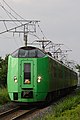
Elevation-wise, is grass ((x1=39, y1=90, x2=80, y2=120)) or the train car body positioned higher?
the train car body

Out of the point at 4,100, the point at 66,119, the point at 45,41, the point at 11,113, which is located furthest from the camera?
the point at 45,41

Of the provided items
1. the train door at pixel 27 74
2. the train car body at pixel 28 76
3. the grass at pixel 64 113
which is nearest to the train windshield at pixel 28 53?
the train car body at pixel 28 76

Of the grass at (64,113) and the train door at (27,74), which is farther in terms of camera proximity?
the train door at (27,74)

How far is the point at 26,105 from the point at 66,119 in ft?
29.1

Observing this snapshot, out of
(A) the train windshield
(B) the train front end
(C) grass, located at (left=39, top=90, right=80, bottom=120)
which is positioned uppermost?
(A) the train windshield

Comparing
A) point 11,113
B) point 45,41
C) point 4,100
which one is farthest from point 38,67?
point 45,41

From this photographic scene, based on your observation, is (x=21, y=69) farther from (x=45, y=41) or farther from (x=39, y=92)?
(x=45, y=41)

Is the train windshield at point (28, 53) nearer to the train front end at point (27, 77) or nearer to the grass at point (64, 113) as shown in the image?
the train front end at point (27, 77)

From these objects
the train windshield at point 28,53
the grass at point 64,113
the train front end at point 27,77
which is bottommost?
the grass at point 64,113

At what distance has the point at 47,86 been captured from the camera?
1862 centimetres

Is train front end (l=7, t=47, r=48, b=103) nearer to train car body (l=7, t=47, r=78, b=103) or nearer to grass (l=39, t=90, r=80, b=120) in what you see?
Answer: train car body (l=7, t=47, r=78, b=103)

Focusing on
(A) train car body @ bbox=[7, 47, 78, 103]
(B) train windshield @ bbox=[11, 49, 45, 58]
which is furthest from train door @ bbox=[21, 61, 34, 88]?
(B) train windshield @ bbox=[11, 49, 45, 58]

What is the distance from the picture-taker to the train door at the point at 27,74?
18141 mm

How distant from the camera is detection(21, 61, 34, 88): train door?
59.5ft
